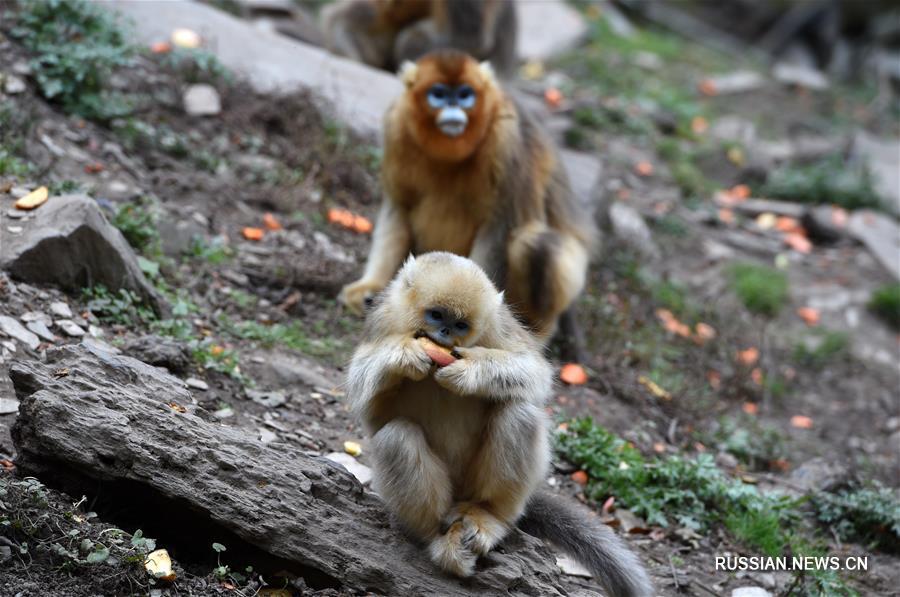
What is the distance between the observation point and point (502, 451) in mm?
4328

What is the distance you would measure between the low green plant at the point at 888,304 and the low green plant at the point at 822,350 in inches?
30.0

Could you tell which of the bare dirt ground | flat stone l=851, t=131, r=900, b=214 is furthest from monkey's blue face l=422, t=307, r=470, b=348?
flat stone l=851, t=131, r=900, b=214

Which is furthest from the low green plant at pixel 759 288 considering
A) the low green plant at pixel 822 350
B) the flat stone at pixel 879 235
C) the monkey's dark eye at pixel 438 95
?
the monkey's dark eye at pixel 438 95

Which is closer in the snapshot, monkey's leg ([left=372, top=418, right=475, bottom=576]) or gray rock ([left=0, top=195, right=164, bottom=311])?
monkey's leg ([left=372, top=418, right=475, bottom=576])

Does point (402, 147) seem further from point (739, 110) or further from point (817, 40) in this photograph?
point (817, 40)

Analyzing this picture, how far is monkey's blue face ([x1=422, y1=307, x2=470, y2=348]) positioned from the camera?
4.25 meters

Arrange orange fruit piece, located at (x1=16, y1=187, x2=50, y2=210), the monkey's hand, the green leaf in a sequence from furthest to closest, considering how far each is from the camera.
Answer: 1. the monkey's hand
2. orange fruit piece, located at (x1=16, y1=187, x2=50, y2=210)
3. the green leaf

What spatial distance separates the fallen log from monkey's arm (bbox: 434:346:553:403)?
70 centimetres

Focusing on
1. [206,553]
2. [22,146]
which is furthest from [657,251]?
[206,553]

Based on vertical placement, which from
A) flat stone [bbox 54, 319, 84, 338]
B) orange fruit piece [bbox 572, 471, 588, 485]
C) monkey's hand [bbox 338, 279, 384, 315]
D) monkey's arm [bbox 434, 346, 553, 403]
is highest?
monkey's arm [bbox 434, 346, 553, 403]

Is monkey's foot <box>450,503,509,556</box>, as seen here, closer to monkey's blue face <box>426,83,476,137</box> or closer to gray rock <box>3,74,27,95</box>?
monkey's blue face <box>426,83,476,137</box>

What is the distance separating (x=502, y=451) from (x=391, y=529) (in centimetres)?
59

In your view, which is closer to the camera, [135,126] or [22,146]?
[22,146]

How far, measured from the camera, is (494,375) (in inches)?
166
